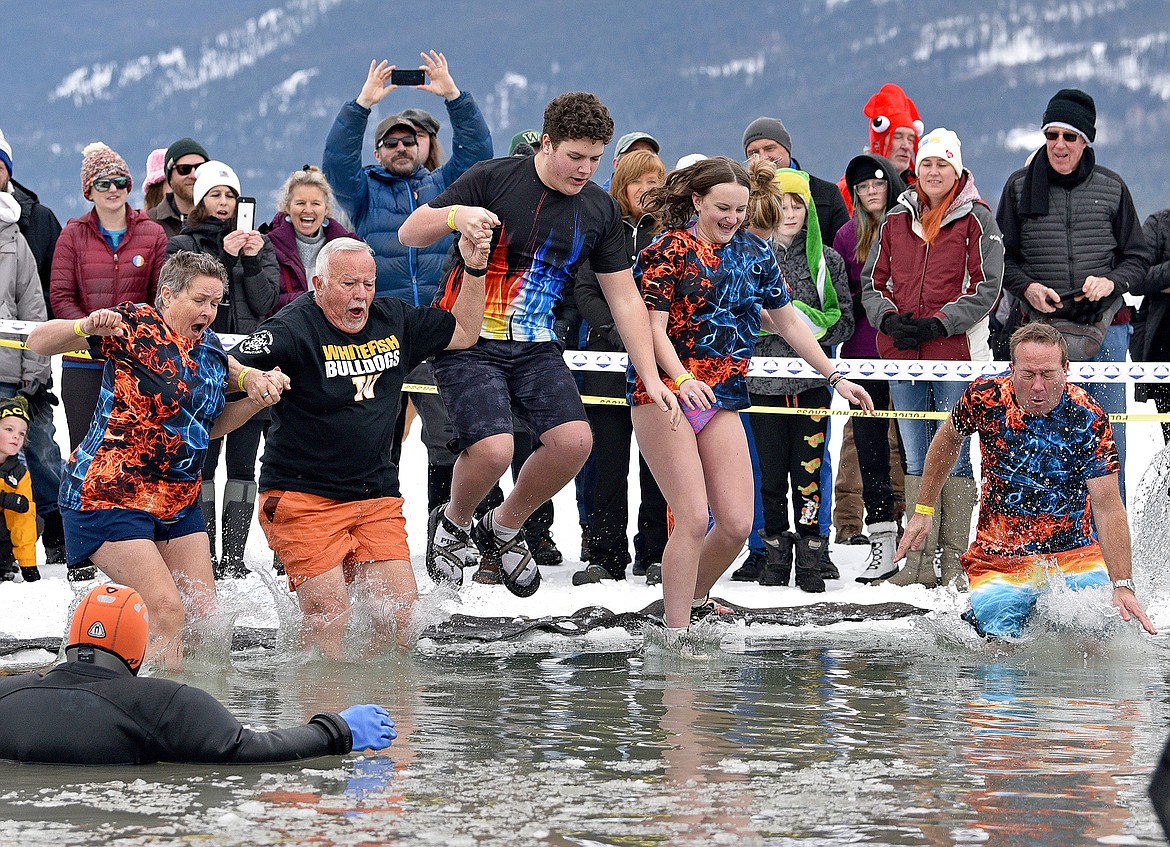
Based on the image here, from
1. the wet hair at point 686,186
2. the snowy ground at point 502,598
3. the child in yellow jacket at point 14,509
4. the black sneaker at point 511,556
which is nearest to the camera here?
the wet hair at point 686,186

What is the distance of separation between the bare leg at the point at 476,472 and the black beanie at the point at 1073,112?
4.11 meters

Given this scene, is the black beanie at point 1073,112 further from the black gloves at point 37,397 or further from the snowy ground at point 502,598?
the black gloves at point 37,397

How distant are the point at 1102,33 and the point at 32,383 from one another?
49888 mm

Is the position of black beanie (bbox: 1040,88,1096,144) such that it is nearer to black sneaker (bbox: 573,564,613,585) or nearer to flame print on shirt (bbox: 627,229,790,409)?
flame print on shirt (bbox: 627,229,790,409)

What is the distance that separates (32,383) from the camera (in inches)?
355

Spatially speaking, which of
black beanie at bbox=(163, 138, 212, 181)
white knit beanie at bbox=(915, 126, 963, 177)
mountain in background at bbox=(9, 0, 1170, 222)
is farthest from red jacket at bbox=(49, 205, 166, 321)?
mountain in background at bbox=(9, 0, 1170, 222)

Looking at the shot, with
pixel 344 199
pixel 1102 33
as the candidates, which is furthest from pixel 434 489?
pixel 1102 33

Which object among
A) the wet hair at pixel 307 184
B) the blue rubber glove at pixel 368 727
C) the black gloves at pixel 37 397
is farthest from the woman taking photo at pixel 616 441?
the blue rubber glove at pixel 368 727

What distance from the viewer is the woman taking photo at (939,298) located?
8.83 m

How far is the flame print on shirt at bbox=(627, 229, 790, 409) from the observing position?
6.92m

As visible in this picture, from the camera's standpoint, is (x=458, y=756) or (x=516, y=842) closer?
(x=516, y=842)

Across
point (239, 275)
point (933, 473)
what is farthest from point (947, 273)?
point (239, 275)

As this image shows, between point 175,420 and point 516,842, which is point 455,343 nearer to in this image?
point 175,420

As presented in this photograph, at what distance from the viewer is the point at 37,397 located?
30.0 ft
